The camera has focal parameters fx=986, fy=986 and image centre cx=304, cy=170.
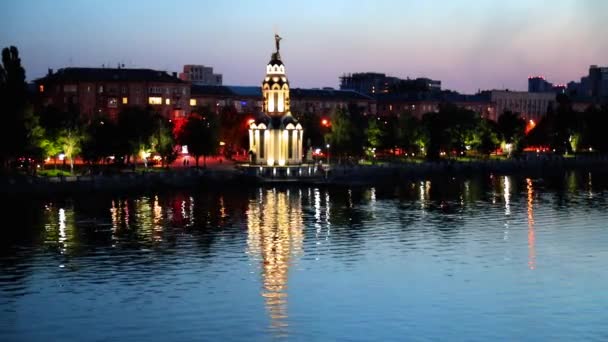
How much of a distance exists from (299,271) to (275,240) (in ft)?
41.0

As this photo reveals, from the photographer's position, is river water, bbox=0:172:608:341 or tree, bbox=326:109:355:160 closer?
river water, bbox=0:172:608:341

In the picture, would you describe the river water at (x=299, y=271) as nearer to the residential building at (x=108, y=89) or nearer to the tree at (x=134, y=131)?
the tree at (x=134, y=131)

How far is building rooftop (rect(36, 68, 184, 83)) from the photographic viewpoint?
547 ft

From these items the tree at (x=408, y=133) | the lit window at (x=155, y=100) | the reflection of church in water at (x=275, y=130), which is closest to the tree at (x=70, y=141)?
the reflection of church in water at (x=275, y=130)

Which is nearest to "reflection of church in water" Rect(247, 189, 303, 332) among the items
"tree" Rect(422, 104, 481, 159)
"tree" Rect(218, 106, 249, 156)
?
"tree" Rect(218, 106, 249, 156)

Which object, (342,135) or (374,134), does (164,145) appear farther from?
(374,134)

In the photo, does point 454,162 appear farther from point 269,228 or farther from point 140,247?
point 140,247

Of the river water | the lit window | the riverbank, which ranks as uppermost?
the lit window

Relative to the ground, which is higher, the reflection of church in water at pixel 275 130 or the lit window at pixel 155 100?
the lit window at pixel 155 100

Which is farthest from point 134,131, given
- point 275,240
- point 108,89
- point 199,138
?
point 275,240

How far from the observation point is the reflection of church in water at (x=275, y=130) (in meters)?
128

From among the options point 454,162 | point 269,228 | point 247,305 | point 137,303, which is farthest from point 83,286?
point 454,162

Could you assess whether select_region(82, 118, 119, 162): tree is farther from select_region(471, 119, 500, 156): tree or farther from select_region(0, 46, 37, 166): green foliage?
select_region(471, 119, 500, 156): tree

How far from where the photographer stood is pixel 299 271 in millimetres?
50500
